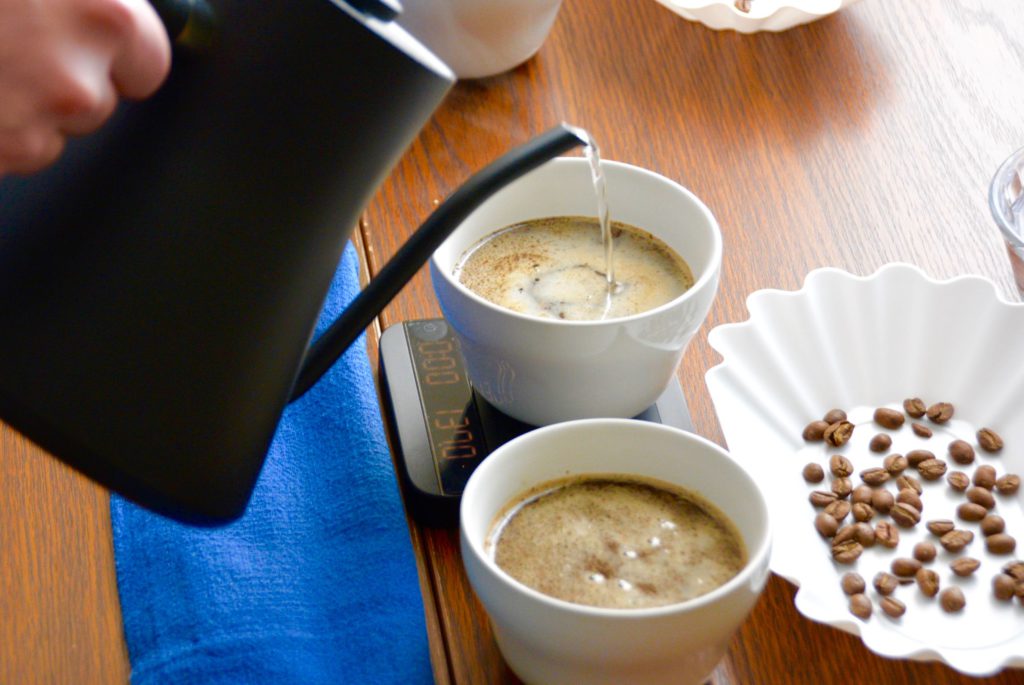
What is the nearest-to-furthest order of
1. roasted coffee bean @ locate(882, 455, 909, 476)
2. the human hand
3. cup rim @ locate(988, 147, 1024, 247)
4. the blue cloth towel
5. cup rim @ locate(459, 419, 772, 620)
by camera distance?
1. the human hand
2. cup rim @ locate(459, 419, 772, 620)
3. the blue cloth towel
4. roasted coffee bean @ locate(882, 455, 909, 476)
5. cup rim @ locate(988, 147, 1024, 247)

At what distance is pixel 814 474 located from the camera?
2.15 ft

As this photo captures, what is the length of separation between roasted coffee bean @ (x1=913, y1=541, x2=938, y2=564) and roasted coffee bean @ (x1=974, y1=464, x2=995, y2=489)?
0.21 feet

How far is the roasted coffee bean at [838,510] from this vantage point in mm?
626

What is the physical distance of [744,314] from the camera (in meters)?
0.78

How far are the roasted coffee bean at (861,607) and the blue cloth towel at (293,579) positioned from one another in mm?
204

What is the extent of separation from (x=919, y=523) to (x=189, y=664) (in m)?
0.38

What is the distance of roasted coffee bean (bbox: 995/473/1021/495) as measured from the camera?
646 mm

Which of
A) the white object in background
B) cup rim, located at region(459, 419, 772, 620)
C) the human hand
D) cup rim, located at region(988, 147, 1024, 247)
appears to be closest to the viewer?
the human hand

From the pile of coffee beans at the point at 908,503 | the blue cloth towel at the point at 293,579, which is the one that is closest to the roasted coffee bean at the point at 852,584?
the pile of coffee beans at the point at 908,503

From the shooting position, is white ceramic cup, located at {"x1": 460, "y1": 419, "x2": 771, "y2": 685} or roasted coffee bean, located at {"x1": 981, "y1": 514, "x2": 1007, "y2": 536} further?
roasted coffee bean, located at {"x1": 981, "y1": 514, "x2": 1007, "y2": 536}

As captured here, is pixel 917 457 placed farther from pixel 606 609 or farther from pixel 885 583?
pixel 606 609

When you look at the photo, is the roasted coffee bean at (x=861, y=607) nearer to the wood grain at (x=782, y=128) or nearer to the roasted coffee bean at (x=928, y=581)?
the roasted coffee bean at (x=928, y=581)

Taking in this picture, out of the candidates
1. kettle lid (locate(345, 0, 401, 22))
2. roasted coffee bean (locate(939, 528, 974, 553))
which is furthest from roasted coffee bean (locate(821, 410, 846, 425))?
kettle lid (locate(345, 0, 401, 22))

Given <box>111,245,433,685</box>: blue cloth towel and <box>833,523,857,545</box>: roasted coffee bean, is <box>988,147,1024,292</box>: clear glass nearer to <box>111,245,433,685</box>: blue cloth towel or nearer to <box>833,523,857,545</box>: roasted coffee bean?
<box>833,523,857,545</box>: roasted coffee bean
